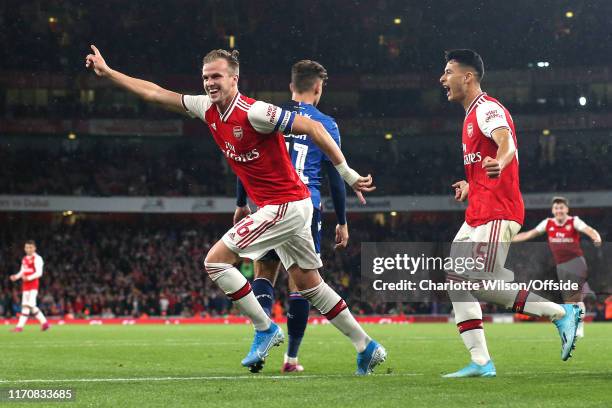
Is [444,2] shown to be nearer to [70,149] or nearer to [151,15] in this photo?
[151,15]

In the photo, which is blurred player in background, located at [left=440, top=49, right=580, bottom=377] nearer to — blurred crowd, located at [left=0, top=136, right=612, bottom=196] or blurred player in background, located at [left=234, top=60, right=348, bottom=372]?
blurred player in background, located at [left=234, top=60, right=348, bottom=372]

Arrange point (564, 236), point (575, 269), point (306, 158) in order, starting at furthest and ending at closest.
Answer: point (575, 269), point (564, 236), point (306, 158)

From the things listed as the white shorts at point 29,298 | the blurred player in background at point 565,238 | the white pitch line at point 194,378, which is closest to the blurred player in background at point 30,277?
the white shorts at point 29,298

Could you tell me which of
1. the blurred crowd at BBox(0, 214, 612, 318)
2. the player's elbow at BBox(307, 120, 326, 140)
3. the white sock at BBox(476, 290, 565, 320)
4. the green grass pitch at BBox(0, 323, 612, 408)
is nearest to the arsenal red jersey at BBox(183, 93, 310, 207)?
the player's elbow at BBox(307, 120, 326, 140)

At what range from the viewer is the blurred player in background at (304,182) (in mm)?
7727

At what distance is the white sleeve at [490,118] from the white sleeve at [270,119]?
1.40 m

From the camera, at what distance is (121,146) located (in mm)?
44188

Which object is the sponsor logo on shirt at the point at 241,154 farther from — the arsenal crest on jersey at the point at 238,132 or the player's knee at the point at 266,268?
the player's knee at the point at 266,268

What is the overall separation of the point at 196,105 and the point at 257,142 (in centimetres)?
58

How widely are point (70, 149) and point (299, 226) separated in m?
38.6

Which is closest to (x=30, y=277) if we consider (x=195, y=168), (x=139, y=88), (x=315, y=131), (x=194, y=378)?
(x=194, y=378)

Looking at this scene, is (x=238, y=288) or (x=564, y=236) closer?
(x=238, y=288)

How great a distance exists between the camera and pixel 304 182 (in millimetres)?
7828

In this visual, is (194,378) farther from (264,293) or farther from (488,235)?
(488,235)
